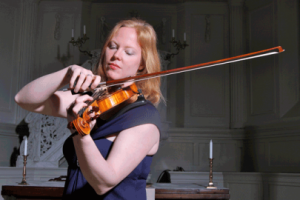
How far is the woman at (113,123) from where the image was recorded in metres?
0.96

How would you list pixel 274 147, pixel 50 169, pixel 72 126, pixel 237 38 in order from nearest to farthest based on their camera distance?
pixel 72 126, pixel 50 169, pixel 274 147, pixel 237 38

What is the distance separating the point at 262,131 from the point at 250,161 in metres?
0.63

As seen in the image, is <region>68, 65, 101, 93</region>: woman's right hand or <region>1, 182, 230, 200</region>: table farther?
<region>1, 182, 230, 200</region>: table

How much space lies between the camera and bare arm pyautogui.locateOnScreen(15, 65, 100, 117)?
40.8 inches

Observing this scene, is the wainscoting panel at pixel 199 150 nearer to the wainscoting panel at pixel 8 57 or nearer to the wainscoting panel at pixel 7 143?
the wainscoting panel at pixel 7 143

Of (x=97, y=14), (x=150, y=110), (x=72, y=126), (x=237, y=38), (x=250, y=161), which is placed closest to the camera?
(x=72, y=126)

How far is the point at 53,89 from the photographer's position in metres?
1.18

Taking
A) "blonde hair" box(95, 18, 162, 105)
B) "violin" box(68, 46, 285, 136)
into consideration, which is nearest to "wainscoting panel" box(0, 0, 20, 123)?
"blonde hair" box(95, 18, 162, 105)

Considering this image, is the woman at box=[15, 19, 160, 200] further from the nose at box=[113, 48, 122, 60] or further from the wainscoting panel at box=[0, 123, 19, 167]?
the wainscoting panel at box=[0, 123, 19, 167]

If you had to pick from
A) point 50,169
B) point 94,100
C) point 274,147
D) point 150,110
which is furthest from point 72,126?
point 274,147

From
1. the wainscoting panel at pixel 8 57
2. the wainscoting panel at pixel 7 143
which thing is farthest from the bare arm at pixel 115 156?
the wainscoting panel at pixel 8 57

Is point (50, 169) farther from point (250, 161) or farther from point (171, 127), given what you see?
point (250, 161)

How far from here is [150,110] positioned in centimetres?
120

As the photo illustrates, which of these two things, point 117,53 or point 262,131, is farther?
point 262,131
